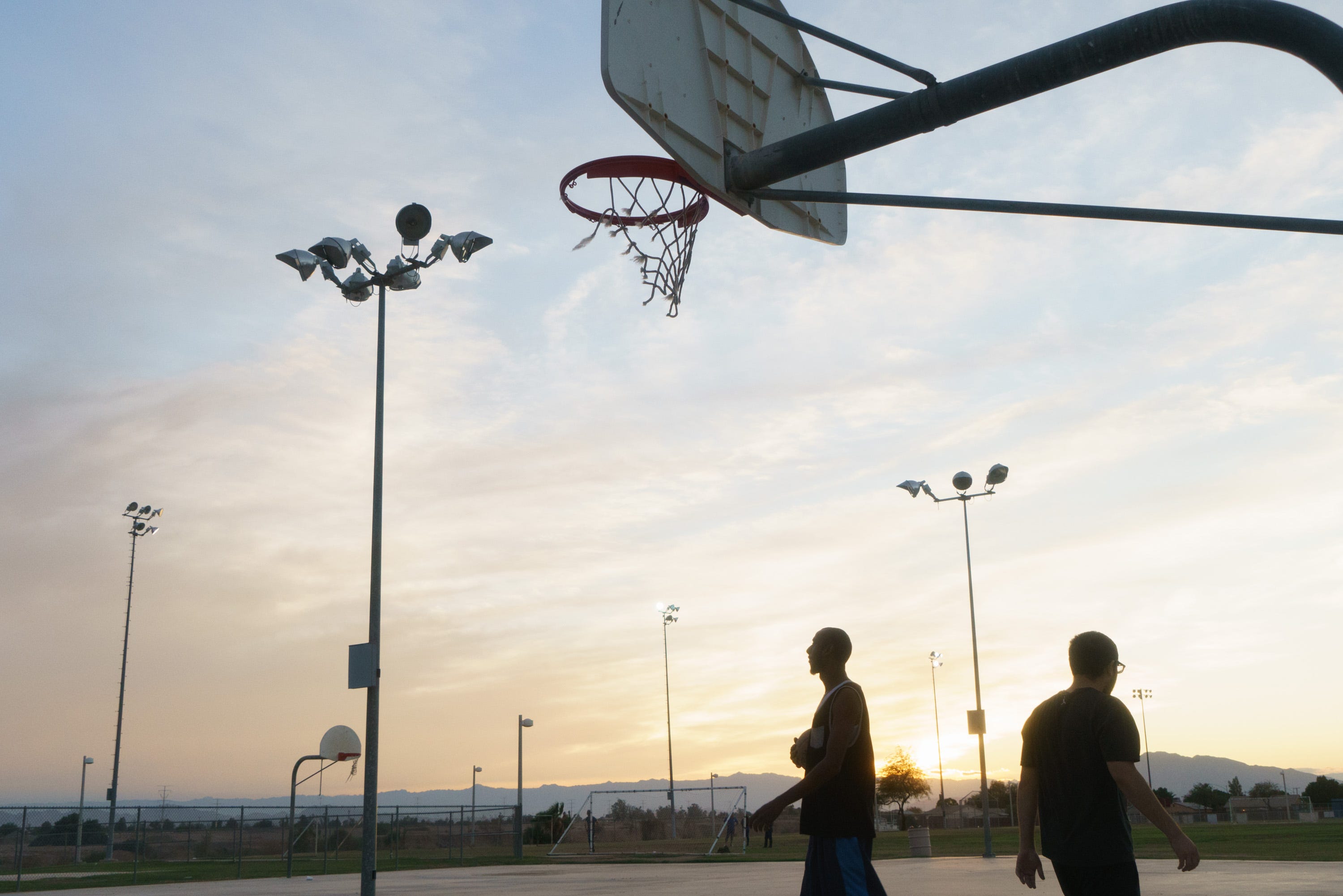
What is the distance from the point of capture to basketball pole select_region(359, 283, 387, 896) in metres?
12.7

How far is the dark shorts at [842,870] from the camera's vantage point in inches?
183

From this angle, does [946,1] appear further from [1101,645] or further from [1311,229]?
[1101,645]

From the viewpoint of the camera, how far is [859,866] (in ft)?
15.3

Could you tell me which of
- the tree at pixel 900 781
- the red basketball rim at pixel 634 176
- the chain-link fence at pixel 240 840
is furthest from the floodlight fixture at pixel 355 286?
the tree at pixel 900 781

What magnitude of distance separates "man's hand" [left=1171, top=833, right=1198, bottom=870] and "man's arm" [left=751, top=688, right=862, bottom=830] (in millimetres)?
1311

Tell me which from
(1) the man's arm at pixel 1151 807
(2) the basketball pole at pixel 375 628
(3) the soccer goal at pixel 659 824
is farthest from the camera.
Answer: (3) the soccer goal at pixel 659 824

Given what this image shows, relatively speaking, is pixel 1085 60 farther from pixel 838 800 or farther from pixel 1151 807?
pixel 838 800

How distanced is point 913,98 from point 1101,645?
2461 mm

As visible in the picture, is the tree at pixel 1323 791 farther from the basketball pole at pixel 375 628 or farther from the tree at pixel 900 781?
the basketball pole at pixel 375 628

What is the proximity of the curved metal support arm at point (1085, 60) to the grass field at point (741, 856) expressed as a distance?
65.2 feet

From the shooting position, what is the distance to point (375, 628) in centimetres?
1344

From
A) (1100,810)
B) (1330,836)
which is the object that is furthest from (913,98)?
(1330,836)

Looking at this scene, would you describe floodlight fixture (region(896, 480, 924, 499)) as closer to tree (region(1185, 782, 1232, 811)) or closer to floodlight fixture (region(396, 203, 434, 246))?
floodlight fixture (region(396, 203, 434, 246))

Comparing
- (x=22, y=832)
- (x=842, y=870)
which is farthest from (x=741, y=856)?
(x=842, y=870)
